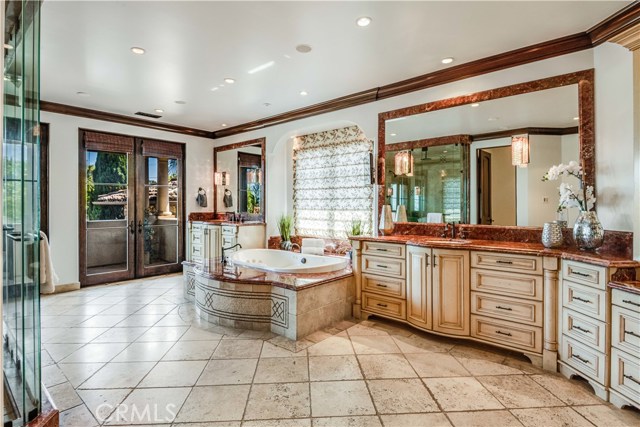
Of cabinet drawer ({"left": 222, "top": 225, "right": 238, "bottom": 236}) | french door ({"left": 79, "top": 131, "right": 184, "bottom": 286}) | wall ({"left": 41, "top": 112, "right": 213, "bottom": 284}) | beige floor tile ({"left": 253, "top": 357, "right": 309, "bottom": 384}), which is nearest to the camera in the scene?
beige floor tile ({"left": 253, "top": 357, "right": 309, "bottom": 384})

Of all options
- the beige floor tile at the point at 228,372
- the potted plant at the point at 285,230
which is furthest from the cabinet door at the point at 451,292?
the potted plant at the point at 285,230

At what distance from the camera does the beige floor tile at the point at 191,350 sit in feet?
9.08

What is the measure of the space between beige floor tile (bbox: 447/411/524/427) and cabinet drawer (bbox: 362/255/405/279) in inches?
58.7

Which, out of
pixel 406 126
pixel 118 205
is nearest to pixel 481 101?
pixel 406 126

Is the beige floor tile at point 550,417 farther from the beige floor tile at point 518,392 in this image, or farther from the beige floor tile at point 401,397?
the beige floor tile at point 401,397

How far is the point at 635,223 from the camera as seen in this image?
2324mm

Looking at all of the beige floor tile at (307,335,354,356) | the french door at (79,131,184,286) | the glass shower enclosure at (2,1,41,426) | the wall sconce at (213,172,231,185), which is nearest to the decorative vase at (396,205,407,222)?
the beige floor tile at (307,335,354,356)

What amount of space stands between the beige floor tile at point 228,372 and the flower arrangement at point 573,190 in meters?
2.91

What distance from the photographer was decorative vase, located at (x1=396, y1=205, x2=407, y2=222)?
3951mm

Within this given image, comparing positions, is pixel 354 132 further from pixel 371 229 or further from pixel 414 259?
pixel 414 259

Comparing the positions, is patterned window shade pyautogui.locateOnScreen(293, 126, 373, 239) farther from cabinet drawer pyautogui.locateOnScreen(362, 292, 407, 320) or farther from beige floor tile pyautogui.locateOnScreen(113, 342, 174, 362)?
beige floor tile pyautogui.locateOnScreen(113, 342, 174, 362)

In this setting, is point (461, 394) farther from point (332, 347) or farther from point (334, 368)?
point (332, 347)

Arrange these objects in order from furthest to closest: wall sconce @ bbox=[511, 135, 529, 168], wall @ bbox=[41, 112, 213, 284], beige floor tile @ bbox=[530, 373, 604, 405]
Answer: wall @ bbox=[41, 112, 213, 284] < wall sconce @ bbox=[511, 135, 529, 168] < beige floor tile @ bbox=[530, 373, 604, 405]

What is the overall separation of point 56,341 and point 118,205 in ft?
9.37
